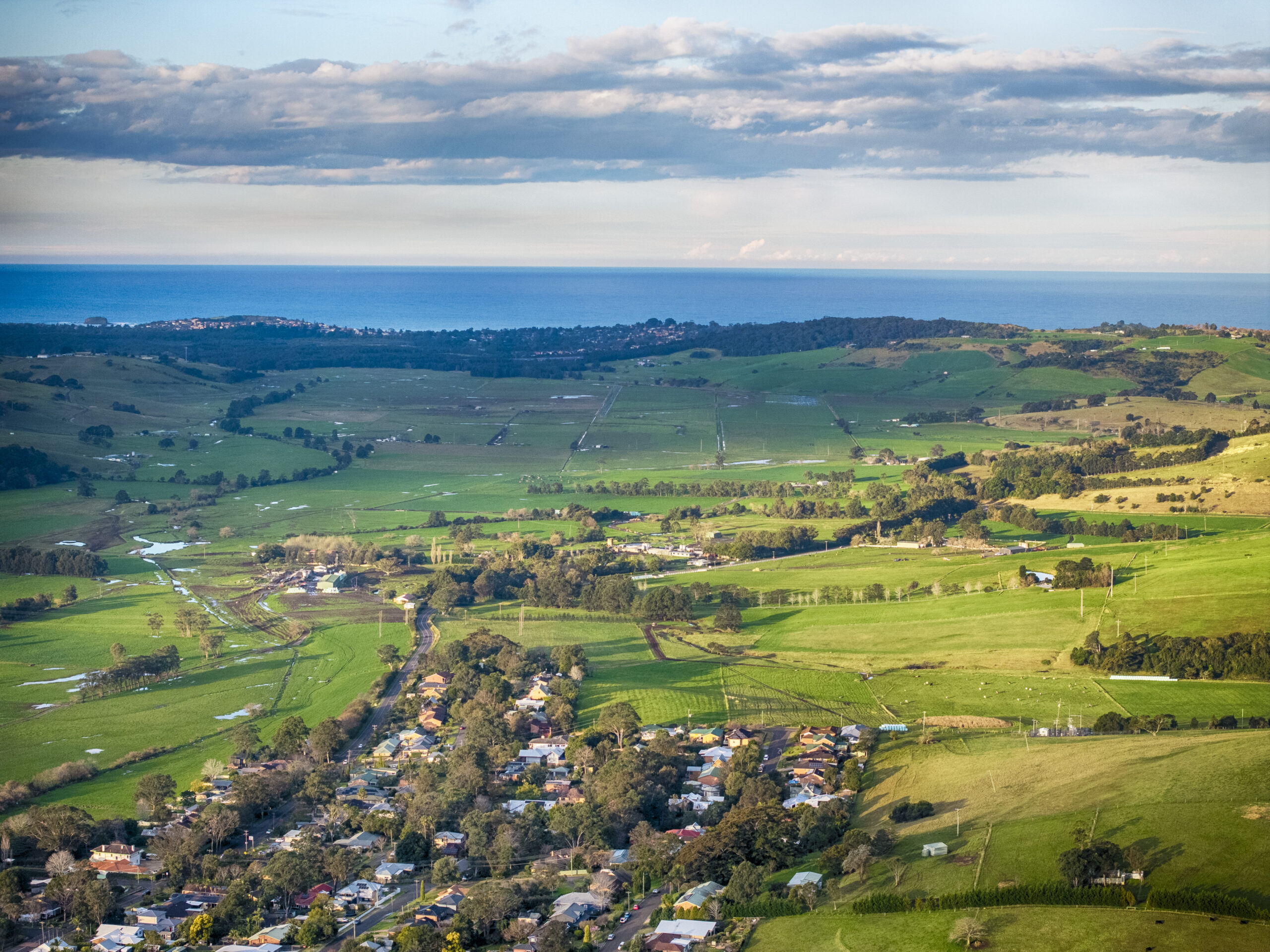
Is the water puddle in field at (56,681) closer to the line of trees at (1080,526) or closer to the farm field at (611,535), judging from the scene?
the farm field at (611,535)

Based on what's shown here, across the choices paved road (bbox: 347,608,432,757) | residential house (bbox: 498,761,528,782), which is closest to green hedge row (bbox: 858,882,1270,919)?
residential house (bbox: 498,761,528,782)

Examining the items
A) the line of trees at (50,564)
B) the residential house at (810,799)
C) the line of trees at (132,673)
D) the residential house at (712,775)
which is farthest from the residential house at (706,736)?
the line of trees at (50,564)

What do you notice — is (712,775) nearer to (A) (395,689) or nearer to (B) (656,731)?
(B) (656,731)

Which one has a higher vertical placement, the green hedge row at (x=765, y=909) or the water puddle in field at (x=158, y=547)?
the water puddle in field at (x=158, y=547)

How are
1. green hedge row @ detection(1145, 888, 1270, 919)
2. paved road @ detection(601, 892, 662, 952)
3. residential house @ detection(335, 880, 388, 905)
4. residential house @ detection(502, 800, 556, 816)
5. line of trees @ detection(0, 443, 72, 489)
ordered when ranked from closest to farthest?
green hedge row @ detection(1145, 888, 1270, 919)
paved road @ detection(601, 892, 662, 952)
residential house @ detection(335, 880, 388, 905)
residential house @ detection(502, 800, 556, 816)
line of trees @ detection(0, 443, 72, 489)

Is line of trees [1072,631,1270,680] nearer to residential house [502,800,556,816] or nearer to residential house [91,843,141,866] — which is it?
residential house [502,800,556,816]

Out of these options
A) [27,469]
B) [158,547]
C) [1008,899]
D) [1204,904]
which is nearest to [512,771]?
[1008,899]

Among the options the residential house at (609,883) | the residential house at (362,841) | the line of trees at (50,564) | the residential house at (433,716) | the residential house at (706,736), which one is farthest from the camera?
the line of trees at (50,564)
